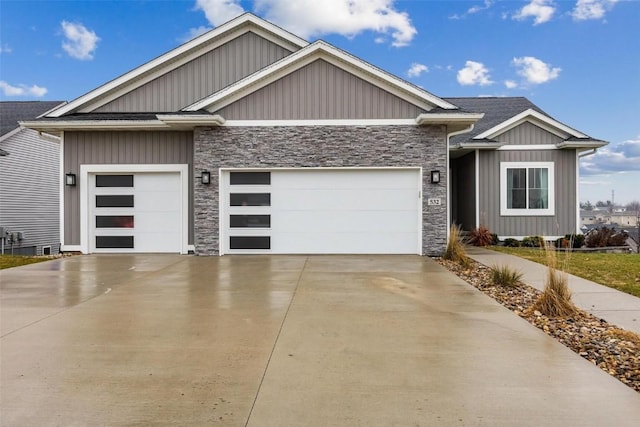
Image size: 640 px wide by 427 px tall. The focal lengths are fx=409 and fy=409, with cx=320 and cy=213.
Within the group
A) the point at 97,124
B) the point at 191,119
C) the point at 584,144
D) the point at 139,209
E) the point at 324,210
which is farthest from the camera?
the point at 584,144

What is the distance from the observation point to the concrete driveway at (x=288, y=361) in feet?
9.20

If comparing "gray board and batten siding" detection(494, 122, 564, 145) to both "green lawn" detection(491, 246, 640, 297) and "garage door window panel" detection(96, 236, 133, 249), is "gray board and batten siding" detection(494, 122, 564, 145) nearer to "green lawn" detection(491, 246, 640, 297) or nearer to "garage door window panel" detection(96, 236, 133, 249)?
"green lawn" detection(491, 246, 640, 297)

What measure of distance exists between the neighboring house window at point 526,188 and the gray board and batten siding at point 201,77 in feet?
28.0

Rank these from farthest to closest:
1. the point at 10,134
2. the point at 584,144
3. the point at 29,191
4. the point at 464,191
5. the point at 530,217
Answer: the point at 29,191 → the point at 10,134 → the point at 464,191 → the point at 530,217 → the point at 584,144

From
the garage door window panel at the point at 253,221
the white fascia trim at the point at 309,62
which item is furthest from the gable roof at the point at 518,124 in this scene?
the garage door window panel at the point at 253,221

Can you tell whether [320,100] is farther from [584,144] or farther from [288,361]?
[584,144]

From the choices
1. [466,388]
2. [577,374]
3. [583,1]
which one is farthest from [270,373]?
[583,1]

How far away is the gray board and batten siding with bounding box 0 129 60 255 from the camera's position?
16.6 metres

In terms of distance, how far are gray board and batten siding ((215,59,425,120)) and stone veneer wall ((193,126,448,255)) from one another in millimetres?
335

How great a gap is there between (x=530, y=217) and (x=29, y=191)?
20247 millimetres

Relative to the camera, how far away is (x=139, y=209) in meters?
11.6

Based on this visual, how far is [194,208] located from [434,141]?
21.5ft

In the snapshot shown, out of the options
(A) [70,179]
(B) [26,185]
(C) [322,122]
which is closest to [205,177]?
(C) [322,122]

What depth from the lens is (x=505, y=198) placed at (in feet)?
45.9
